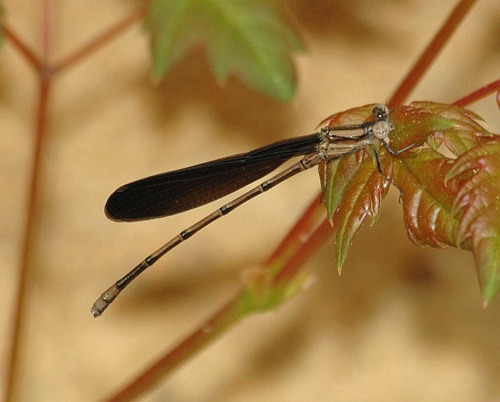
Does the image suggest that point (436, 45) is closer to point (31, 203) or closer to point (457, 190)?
point (457, 190)

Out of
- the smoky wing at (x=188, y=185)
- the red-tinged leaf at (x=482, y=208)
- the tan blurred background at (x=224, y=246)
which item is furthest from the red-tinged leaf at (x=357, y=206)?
the tan blurred background at (x=224, y=246)

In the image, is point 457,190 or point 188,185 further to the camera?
point 188,185

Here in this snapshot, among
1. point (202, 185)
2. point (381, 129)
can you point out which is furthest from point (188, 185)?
point (381, 129)

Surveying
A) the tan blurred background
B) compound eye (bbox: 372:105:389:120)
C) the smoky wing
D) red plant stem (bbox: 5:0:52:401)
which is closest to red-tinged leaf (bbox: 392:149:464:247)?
compound eye (bbox: 372:105:389:120)

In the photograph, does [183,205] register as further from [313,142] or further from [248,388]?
[248,388]

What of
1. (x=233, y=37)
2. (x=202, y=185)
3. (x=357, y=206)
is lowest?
(x=357, y=206)

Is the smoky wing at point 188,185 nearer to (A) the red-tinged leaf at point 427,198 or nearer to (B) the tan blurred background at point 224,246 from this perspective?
(A) the red-tinged leaf at point 427,198

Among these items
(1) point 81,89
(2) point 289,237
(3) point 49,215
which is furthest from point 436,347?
(1) point 81,89
